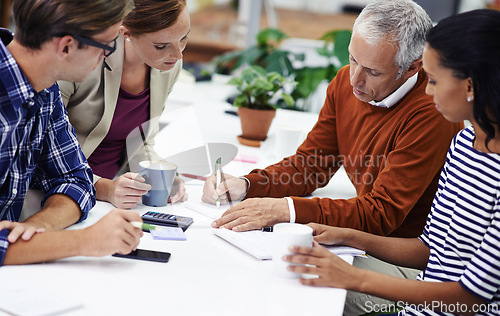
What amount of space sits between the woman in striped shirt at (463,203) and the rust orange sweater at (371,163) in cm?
20

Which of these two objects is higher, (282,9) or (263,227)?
(282,9)

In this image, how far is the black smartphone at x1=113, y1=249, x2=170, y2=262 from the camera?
112cm

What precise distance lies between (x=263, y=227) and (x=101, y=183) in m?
0.48

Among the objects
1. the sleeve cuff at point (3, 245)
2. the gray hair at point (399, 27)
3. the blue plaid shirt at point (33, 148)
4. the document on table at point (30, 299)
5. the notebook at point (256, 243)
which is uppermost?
the gray hair at point (399, 27)

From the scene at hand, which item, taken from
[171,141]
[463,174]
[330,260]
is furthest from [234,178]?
[463,174]

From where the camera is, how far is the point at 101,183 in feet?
4.87

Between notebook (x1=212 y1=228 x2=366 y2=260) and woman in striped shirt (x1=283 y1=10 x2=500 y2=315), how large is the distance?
0.27ft

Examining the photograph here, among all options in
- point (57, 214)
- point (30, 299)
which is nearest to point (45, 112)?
point (57, 214)

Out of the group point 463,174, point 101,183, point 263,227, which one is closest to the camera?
point 463,174

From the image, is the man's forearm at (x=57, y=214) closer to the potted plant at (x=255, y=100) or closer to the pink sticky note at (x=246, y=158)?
the pink sticky note at (x=246, y=158)

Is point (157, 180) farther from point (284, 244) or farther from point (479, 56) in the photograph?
point (479, 56)

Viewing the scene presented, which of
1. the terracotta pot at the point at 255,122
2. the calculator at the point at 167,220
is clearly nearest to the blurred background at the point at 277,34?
the terracotta pot at the point at 255,122

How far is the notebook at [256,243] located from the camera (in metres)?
1.20

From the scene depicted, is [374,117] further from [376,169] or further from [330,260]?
[330,260]
